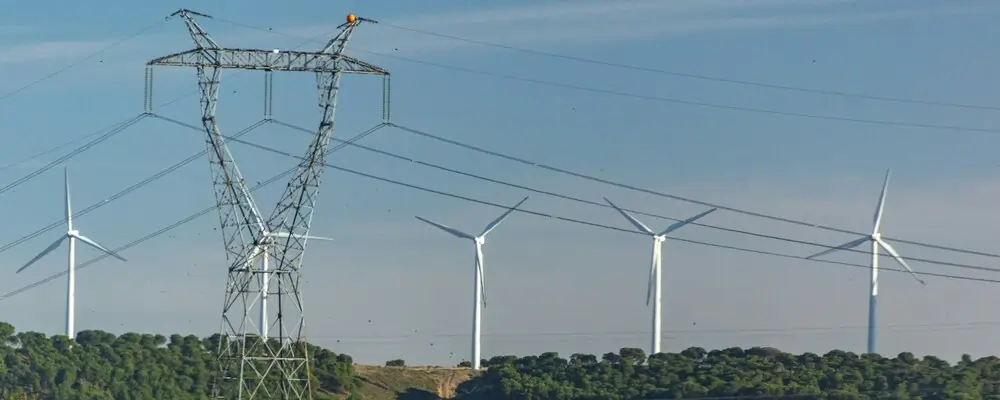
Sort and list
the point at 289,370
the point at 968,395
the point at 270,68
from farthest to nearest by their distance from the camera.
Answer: the point at 968,395 < the point at 289,370 < the point at 270,68

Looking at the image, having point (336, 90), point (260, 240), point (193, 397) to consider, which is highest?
point (336, 90)

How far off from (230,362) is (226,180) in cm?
1180

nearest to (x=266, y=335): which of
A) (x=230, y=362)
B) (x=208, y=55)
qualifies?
(x=230, y=362)

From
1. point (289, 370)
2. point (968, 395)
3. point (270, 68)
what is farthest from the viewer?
point (968, 395)

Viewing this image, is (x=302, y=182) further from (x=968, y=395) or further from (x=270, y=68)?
(x=968, y=395)

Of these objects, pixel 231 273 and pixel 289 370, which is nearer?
pixel 231 273

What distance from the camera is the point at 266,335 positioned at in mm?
→ 124250

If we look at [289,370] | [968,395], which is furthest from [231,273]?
[968,395]

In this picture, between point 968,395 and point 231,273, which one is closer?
point 231,273

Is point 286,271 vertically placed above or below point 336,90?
below

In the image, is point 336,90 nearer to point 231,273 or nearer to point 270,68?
point 270,68

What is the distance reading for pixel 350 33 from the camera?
407 ft

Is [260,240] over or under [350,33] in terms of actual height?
under

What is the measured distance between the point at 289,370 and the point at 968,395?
90.9 m
